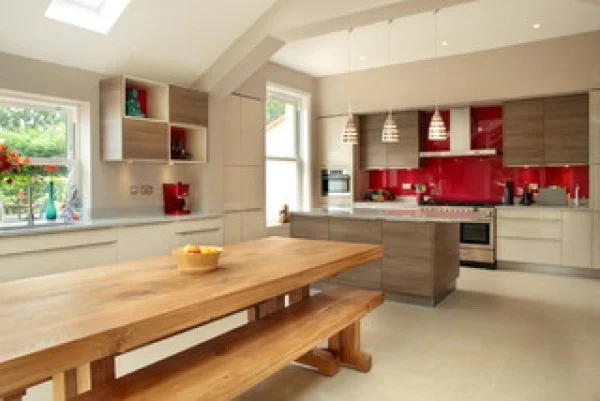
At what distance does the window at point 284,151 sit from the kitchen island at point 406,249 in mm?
2180

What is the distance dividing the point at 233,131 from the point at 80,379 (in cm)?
430

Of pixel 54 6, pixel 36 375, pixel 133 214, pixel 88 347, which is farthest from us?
pixel 133 214

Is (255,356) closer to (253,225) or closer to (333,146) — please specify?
(253,225)

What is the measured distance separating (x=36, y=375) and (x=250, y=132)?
514 cm

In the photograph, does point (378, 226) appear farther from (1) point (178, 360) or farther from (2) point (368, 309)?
(1) point (178, 360)

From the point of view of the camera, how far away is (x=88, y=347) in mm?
1413

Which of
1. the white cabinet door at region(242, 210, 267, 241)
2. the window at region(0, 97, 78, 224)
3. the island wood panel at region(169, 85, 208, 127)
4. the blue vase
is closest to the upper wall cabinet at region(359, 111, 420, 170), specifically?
the white cabinet door at region(242, 210, 267, 241)

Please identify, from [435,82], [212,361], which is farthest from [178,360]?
[435,82]

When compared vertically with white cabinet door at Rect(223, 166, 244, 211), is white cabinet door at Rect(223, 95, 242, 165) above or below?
above

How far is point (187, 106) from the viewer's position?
5.14m

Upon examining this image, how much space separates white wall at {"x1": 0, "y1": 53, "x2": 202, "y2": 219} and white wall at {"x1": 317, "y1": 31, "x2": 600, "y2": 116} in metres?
3.34

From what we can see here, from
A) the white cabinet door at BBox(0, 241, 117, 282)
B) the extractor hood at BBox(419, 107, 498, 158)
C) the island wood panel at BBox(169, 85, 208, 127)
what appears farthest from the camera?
the extractor hood at BBox(419, 107, 498, 158)

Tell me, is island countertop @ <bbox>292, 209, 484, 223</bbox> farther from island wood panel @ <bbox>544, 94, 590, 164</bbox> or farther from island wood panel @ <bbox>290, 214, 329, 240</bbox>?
island wood panel @ <bbox>544, 94, 590, 164</bbox>

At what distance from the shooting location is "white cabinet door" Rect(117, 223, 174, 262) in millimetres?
4277
